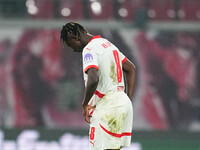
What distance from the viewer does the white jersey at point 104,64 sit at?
18.9 feet

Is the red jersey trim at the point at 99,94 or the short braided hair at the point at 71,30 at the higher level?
the short braided hair at the point at 71,30

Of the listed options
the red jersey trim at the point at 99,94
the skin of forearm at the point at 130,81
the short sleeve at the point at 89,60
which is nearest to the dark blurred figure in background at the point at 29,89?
the skin of forearm at the point at 130,81

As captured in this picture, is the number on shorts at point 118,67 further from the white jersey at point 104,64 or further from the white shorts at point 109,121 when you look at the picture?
the white shorts at point 109,121

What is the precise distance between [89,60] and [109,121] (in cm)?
64

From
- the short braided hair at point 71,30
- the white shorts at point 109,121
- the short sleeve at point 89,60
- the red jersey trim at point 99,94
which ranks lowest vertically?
the white shorts at point 109,121

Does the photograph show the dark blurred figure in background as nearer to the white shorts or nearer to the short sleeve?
the white shorts

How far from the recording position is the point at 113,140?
5.84 meters

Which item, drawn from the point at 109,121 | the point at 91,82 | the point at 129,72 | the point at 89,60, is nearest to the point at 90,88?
the point at 91,82

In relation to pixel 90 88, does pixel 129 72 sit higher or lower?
higher

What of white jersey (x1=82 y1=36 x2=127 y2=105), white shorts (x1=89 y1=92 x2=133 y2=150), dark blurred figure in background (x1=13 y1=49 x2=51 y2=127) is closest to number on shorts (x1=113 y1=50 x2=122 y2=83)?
white jersey (x1=82 y1=36 x2=127 y2=105)

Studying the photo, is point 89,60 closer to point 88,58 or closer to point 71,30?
point 88,58

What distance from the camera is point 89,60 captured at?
223 inches

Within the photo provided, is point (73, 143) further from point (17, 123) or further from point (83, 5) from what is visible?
point (83, 5)

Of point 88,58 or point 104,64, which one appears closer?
point 88,58
